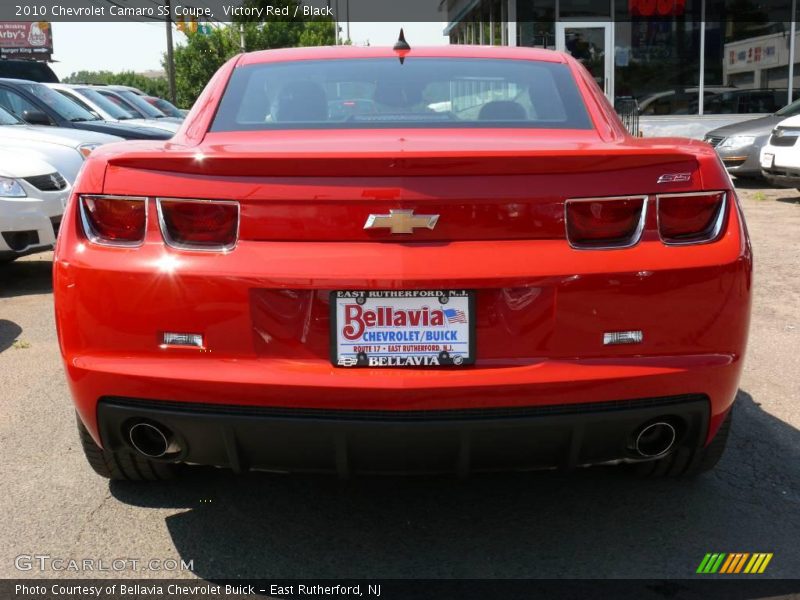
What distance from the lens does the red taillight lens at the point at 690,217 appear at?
8.52ft

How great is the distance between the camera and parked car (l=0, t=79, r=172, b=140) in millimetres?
10508

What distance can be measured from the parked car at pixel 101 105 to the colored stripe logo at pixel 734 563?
12.3 metres

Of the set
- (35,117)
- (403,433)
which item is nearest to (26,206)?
(35,117)

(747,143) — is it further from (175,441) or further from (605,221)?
(175,441)

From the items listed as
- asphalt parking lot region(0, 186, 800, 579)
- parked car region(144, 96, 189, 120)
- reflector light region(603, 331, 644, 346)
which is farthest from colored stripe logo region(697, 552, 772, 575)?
parked car region(144, 96, 189, 120)

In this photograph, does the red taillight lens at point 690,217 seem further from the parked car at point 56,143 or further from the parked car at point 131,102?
the parked car at point 131,102

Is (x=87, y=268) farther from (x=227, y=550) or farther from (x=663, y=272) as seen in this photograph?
(x=663, y=272)

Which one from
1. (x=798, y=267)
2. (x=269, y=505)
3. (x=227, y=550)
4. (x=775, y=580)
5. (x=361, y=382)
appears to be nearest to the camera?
(x=361, y=382)

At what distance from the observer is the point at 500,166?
252 centimetres

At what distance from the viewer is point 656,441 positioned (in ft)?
9.02

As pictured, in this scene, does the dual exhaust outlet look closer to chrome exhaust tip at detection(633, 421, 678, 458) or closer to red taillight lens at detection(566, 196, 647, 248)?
chrome exhaust tip at detection(633, 421, 678, 458)

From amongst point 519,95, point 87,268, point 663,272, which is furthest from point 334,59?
point 663,272

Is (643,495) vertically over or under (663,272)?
under

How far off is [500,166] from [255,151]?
0.70 meters
